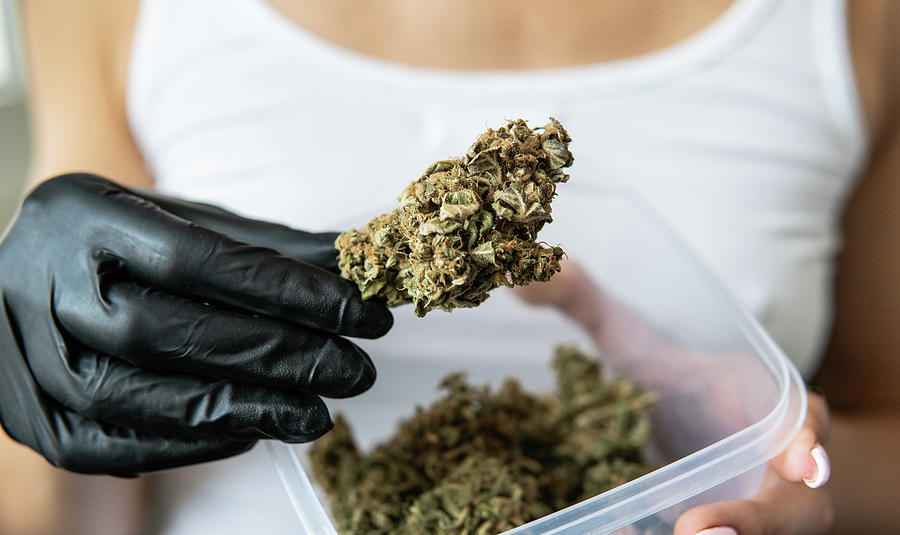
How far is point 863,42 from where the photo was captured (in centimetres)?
122

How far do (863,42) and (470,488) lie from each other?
1.08m

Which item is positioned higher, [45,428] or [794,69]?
[794,69]

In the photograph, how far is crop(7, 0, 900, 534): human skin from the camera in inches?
45.1

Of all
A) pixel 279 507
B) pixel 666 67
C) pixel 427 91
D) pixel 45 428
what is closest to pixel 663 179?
pixel 666 67

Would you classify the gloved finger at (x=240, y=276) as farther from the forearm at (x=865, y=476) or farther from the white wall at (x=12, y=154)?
the white wall at (x=12, y=154)

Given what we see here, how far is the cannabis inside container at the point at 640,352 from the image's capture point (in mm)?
710

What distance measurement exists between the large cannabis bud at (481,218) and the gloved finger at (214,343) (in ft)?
0.49

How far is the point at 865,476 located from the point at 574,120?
784mm

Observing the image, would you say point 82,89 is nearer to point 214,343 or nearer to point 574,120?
point 214,343

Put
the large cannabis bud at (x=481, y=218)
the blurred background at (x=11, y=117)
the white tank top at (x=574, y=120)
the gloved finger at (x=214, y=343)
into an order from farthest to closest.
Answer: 1. the blurred background at (x=11, y=117)
2. the white tank top at (x=574, y=120)
3. the gloved finger at (x=214, y=343)
4. the large cannabis bud at (x=481, y=218)

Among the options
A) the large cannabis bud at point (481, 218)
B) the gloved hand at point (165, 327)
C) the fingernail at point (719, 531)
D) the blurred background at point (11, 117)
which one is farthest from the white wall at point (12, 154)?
the fingernail at point (719, 531)

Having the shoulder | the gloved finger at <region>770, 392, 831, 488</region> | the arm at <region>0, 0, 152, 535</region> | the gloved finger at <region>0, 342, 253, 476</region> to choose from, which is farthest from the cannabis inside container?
the shoulder

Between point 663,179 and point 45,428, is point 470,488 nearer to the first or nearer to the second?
point 45,428

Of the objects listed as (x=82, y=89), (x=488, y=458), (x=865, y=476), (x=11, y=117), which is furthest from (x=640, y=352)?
(x=11, y=117)
